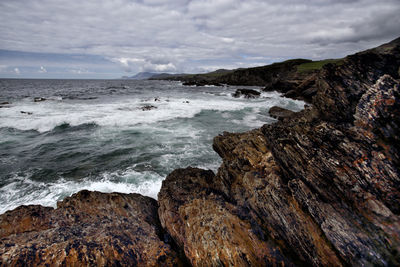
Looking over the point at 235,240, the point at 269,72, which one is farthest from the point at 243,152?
the point at 269,72

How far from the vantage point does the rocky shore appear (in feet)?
19.1

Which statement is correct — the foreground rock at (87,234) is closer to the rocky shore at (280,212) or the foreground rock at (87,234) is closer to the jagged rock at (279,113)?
the rocky shore at (280,212)

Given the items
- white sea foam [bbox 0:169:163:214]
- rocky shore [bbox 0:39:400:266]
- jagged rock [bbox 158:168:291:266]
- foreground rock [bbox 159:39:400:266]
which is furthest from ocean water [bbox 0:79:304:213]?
foreground rock [bbox 159:39:400:266]

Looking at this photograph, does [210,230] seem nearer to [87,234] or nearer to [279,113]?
[87,234]

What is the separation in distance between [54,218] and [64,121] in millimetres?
23571

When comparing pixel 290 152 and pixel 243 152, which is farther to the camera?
pixel 243 152

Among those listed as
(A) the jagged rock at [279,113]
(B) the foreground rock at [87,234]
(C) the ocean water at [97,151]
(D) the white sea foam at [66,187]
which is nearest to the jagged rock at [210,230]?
(B) the foreground rock at [87,234]

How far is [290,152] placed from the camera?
8.30 meters

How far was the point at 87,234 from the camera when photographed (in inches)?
267

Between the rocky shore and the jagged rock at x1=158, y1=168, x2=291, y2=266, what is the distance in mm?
36

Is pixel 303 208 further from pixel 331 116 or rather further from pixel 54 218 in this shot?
pixel 54 218

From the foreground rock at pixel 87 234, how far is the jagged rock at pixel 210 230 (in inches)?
27.7

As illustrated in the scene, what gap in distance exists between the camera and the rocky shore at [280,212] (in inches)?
229

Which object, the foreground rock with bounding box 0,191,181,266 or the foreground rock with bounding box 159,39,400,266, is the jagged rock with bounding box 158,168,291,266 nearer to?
the foreground rock with bounding box 159,39,400,266
